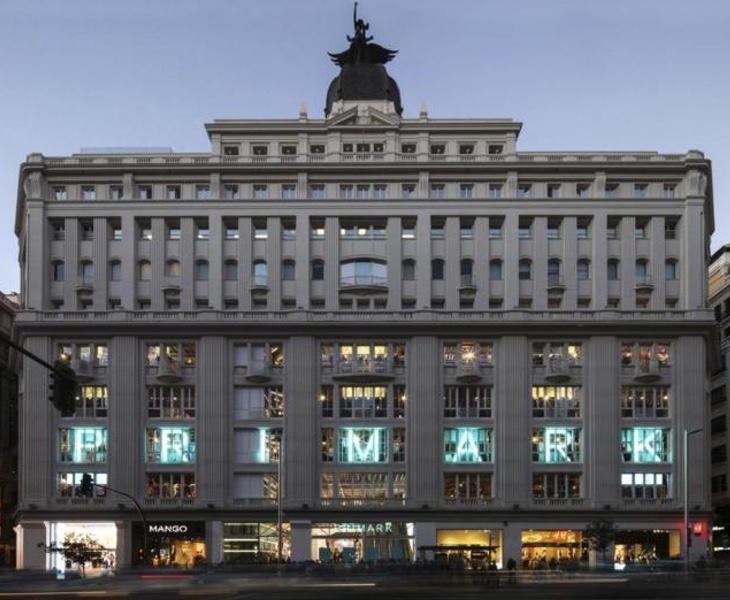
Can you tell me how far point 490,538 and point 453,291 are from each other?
70.7ft

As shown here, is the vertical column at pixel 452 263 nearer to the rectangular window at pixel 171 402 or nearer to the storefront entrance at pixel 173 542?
the rectangular window at pixel 171 402

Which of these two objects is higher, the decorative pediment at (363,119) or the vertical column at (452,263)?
the decorative pediment at (363,119)

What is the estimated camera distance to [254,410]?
11019 cm

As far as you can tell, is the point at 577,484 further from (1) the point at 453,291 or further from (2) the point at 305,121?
(2) the point at 305,121

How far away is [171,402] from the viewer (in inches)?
4331

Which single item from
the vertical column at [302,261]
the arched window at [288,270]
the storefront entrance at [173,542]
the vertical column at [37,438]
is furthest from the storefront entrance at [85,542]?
the arched window at [288,270]

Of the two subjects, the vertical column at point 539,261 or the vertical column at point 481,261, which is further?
the vertical column at point 481,261

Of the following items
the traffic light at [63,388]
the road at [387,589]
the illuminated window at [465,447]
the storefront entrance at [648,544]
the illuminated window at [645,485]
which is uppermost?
the traffic light at [63,388]

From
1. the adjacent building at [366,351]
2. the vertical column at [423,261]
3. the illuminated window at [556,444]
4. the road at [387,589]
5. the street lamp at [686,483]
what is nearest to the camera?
the road at [387,589]

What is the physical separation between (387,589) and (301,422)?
159 feet

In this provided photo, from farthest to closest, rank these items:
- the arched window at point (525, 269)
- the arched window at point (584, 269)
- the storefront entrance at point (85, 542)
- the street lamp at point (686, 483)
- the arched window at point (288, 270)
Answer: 1. the arched window at point (288, 270)
2. the arched window at point (584, 269)
3. the arched window at point (525, 269)
4. the storefront entrance at point (85, 542)
5. the street lamp at point (686, 483)

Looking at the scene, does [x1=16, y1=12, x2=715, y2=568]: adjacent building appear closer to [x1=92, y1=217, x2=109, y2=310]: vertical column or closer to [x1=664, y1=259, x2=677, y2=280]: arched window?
[x1=92, y1=217, x2=109, y2=310]: vertical column

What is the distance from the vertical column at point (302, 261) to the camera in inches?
4422

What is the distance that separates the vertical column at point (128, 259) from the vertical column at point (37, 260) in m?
4.78
